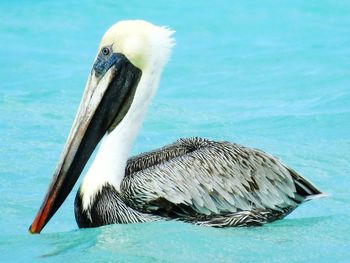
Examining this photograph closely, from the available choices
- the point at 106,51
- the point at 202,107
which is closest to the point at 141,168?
the point at 106,51

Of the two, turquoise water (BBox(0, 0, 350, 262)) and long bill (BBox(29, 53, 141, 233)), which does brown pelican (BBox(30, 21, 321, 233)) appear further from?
turquoise water (BBox(0, 0, 350, 262))

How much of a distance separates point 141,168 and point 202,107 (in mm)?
4468

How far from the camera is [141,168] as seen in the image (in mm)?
6328

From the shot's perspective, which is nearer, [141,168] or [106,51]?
[106,51]

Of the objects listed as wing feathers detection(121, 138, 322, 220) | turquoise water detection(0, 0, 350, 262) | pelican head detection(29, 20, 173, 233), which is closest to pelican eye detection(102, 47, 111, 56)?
pelican head detection(29, 20, 173, 233)

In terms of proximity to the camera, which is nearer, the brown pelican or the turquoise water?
the turquoise water

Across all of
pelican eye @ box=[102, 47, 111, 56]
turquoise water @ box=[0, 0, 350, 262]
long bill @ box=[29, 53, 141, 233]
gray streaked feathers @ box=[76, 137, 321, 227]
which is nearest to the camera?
turquoise water @ box=[0, 0, 350, 262]

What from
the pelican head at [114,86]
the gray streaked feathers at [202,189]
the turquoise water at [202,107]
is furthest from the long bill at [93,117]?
the turquoise water at [202,107]

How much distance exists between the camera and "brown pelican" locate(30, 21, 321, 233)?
5.95 m

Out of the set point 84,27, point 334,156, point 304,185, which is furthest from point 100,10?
point 304,185

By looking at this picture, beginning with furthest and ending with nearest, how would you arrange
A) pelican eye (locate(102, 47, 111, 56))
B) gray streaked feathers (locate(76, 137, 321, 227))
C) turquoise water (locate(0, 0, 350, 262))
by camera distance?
pelican eye (locate(102, 47, 111, 56)), gray streaked feathers (locate(76, 137, 321, 227)), turquoise water (locate(0, 0, 350, 262))

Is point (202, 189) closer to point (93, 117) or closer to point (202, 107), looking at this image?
point (93, 117)

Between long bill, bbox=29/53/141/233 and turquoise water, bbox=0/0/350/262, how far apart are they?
0.25 m

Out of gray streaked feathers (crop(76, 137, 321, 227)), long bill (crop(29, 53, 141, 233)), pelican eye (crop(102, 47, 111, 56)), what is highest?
A: pelican eye (crop(102, 47, 111, 56))
